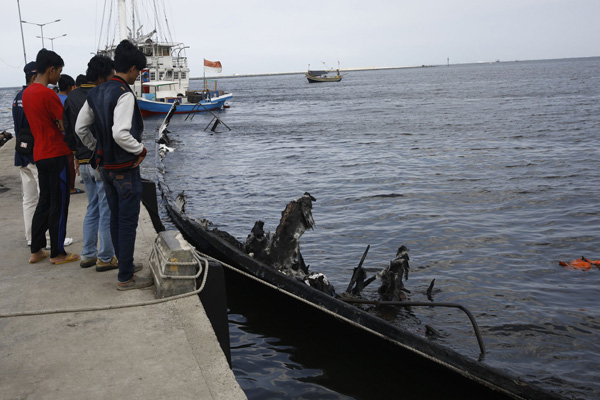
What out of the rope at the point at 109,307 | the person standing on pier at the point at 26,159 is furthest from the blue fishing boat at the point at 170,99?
the rope at the point at 109,307

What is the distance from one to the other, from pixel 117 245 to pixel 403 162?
1620 cm

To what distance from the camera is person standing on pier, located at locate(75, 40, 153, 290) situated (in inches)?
170

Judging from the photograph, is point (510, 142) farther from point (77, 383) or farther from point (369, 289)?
point (77, 383)

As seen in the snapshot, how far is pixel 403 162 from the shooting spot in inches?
787

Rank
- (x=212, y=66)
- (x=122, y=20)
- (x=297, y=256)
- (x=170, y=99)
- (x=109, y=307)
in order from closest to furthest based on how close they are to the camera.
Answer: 1. (x=109, y=307)
2. (x=297, y=256)
3. (x=122, y=20)
4. (x=170, y=99)
5. (x=212, y=66)

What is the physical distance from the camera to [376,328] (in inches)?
207

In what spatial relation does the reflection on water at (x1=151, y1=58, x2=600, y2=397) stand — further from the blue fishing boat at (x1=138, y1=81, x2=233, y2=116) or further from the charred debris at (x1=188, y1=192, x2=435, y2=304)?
the blue fishing boat at (x1=138, y1=81, x2=233, y2=116)

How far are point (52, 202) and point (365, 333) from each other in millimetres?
3263

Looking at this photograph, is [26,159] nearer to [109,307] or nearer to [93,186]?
[93,186]

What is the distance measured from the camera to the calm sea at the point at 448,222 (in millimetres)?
6172

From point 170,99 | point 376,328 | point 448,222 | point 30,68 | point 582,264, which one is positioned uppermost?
point 170,99

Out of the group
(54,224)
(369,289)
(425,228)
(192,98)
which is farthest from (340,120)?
(54,224)

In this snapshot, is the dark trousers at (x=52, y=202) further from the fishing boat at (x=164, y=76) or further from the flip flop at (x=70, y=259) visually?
the fishing boat at (x=164, y=76)

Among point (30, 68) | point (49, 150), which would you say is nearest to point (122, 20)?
point (30, 68)
